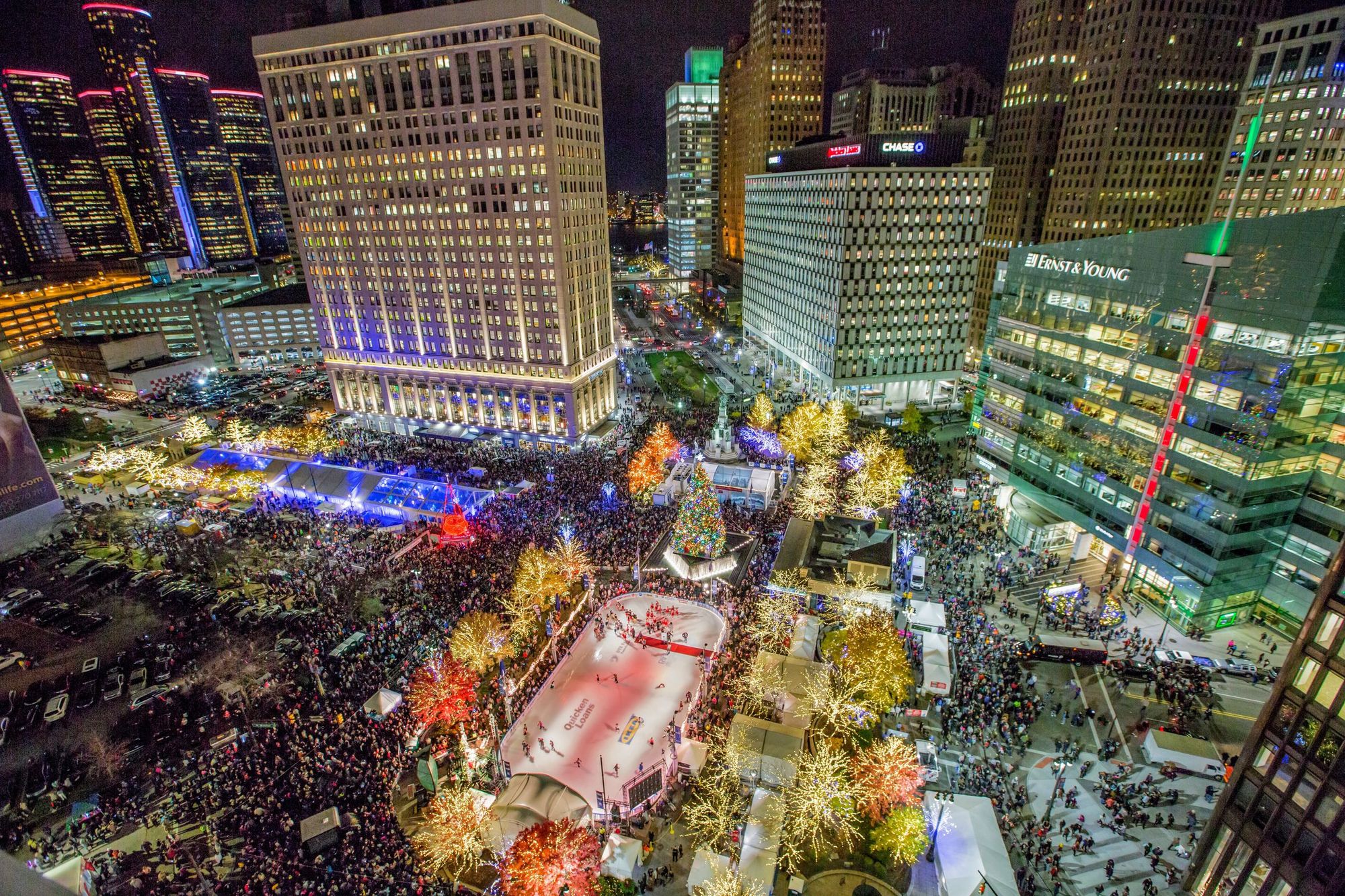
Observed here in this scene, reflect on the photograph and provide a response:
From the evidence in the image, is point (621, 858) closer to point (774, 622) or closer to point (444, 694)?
point (444, 694)

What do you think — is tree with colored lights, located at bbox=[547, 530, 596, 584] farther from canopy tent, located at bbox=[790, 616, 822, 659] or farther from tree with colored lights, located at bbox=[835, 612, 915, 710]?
tree with colored lights, located at bbox=[835, 612, 915, 710]

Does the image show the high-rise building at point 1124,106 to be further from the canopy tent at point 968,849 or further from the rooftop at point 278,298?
the rooftop at point 278,298

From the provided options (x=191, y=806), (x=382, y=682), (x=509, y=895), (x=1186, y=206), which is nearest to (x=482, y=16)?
(x=382, y=682)

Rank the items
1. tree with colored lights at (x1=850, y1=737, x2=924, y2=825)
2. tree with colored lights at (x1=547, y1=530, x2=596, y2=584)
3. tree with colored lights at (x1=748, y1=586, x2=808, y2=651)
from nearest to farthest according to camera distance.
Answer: tree with colored lights at (x1=850, y1=737, x2=924, y2=825), tree with colored lights at (x1=748, y1=586, x2=808, y2=651), tree with colored lights at (x1=547, y1=530, x2=596, y2=584)

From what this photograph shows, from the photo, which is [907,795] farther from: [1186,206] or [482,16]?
[1186,206]

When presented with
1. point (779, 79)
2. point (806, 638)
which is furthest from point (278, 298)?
point (806, 638)

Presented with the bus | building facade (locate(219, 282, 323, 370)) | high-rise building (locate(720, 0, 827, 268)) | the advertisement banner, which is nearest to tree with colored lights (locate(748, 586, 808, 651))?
the bus
